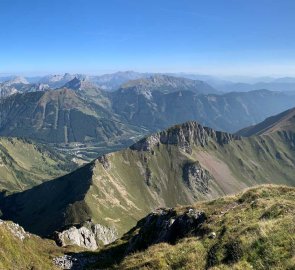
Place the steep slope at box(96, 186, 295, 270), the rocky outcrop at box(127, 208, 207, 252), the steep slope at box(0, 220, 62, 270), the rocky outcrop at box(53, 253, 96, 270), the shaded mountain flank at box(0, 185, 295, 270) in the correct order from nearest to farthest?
1. the steep slope at box(96, 186, 295, 270)
2. the shaded mountain flank at box(0, 185, 295, 270)
3. the rocky outcrop at box(127, 208, 207, 252)
4. the steep slope at box(0, 220, 62, 270)
5. the rocky outcrop at box(53, 253, 96, 270)

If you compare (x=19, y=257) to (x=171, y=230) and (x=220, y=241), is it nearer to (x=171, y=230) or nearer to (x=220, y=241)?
(x=171, y=230)

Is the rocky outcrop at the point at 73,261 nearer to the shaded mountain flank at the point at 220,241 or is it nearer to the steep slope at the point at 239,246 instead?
the shaded mountain flank at the point at 220,241

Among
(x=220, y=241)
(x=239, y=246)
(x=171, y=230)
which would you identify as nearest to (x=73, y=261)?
(x=171, y=230)

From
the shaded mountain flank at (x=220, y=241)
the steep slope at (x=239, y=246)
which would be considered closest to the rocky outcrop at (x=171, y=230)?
the shaded mountain flank at (x=220, y=241)

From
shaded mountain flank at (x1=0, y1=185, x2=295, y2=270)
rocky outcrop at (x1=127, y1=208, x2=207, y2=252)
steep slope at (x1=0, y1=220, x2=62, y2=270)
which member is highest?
shaded mountain flank at (x1=0, y1=185, x2=295, y2=270)

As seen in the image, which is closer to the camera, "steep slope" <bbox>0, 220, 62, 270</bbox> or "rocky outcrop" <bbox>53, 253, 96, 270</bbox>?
"steep slope" <bbox>0, 220, 62, 270</bbox>

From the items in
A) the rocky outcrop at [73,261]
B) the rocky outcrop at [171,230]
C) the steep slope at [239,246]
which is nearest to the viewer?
the steep slope at [239,246]

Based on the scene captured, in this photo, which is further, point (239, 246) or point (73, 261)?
point (73, 261)

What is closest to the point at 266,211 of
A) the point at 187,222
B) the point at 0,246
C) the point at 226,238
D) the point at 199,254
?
the point at 226,238

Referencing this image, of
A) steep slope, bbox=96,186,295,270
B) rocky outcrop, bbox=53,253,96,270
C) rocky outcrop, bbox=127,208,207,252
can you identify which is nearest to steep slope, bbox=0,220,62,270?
rocky outcrop, bbox=53,253,96,270

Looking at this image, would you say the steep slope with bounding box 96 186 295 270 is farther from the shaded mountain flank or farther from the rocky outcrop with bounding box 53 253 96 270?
the rocky outcrop with bounding box 53 253 96 270

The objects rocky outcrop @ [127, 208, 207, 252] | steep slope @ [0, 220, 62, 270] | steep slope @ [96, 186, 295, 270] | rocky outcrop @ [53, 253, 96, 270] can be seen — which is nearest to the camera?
steep slope @ [96, 186, 295, 270]

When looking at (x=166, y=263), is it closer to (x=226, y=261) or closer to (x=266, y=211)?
(x=226, y=261)
